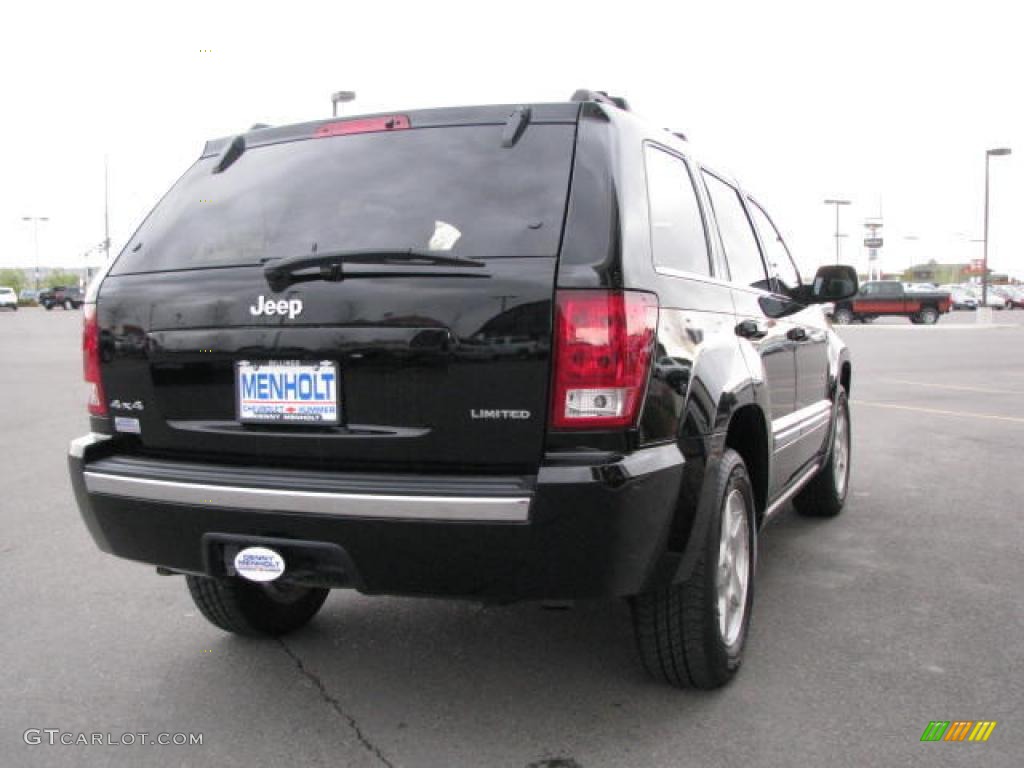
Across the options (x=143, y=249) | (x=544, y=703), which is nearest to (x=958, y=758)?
(x=544, y=703)

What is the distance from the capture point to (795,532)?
5355 millimetres

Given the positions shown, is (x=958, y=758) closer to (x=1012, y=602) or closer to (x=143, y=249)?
(x=1012, y=602)

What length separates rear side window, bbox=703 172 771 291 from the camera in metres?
3.83

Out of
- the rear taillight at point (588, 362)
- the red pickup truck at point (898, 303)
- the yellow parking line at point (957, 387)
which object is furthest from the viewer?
the red pickup truck at point (898, 303)

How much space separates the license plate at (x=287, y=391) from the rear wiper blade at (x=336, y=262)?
243mm

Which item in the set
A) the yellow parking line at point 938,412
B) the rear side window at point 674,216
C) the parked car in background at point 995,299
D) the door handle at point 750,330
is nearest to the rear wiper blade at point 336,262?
the rear side window at point 674,216

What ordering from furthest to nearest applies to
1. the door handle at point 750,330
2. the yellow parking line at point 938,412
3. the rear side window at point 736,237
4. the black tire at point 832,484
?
the yellow parking line at point 938,412
the black tire at point 832,484
the rear side window at point 736,237
the door handle at point 750,330

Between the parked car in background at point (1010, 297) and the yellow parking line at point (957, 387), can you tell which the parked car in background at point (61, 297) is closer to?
the yellow parking line at point (957, 387)

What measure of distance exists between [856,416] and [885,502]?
14.8 ft

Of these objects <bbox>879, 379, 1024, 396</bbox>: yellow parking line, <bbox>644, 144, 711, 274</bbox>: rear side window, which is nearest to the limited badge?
<bbox>644, 144, 711, 274</bbox>: rear side window

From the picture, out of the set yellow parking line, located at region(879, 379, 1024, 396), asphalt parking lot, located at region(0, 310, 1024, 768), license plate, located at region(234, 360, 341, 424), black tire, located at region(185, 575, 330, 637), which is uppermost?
license plate, located at region(234, 360, 341, 424)

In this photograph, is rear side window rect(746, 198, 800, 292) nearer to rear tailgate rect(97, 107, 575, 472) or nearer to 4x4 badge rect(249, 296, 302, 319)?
rear tailgate rect(97, 107, 575, 472)

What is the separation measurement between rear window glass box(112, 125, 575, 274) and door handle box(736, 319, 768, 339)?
1.08 m

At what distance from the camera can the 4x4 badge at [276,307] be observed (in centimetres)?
276
